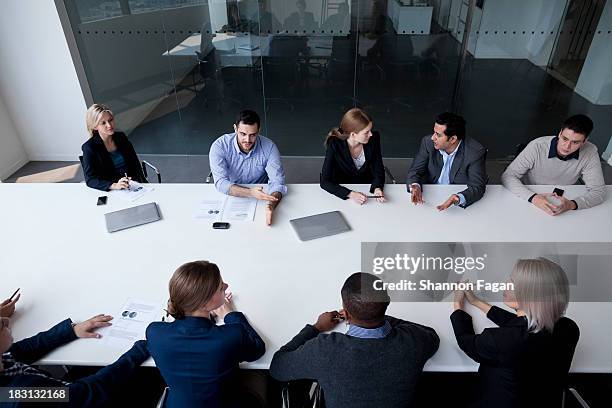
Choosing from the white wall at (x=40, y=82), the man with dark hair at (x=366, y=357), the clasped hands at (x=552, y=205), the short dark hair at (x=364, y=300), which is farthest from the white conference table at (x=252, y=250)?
the white wall at (x=40, y=82)

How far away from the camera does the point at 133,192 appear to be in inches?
121

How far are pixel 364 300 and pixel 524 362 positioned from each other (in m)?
0.68

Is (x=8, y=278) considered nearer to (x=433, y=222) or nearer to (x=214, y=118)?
(x=433, y=222)

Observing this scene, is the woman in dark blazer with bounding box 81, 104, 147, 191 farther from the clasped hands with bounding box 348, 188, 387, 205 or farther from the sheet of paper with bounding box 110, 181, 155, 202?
the clasped hands with bounding box 348, 188, 387, 205

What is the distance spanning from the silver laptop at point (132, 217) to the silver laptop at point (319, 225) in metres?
0.91

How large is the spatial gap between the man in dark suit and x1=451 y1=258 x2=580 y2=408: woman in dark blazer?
112 cm

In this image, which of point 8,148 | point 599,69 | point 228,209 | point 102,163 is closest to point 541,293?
point 228,209

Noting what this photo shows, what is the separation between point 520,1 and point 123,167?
418 centimetres

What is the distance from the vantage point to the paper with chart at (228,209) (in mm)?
2779

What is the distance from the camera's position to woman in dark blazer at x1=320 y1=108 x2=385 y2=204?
313 centimetres

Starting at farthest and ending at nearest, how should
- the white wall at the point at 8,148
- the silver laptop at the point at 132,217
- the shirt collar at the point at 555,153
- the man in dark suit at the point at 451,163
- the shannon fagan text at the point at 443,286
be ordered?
1. the white wall at the point at 8,148
2. the shirt collar at the point at 555,153
3. the man in dark suit at the point at 451,163
4. the silver laptop at the point at 132,217
5. the shannon fagan text at the point at 443,286

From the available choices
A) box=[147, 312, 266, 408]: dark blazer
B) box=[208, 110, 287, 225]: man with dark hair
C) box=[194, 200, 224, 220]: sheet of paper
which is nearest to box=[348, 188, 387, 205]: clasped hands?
box=[208, 110, 287, 225]: man with dark hair

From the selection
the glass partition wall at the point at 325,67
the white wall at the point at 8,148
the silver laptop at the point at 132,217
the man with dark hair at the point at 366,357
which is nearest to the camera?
the man with dark hair at the point at 366,357

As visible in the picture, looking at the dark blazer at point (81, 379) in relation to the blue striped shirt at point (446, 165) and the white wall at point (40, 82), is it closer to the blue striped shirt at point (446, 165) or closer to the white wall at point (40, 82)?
the blue striped shirt at point (446, 165)
